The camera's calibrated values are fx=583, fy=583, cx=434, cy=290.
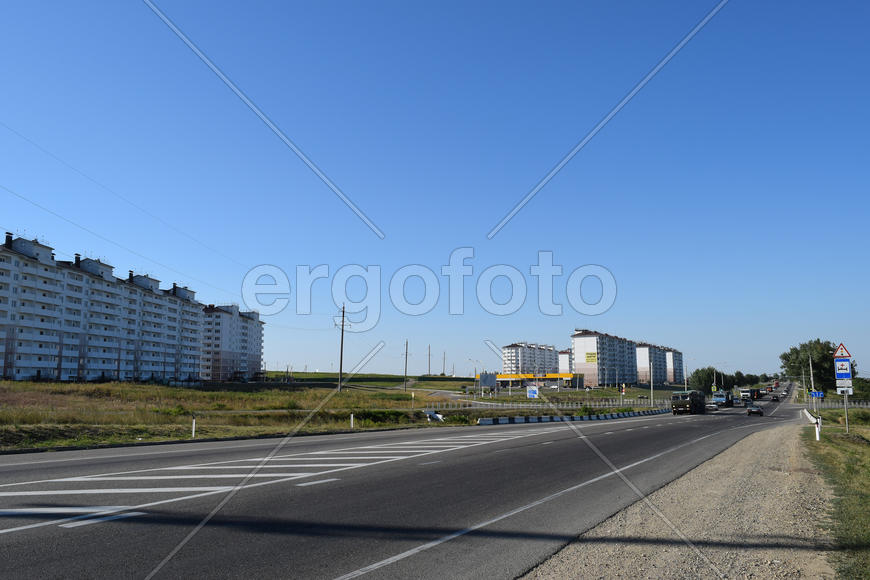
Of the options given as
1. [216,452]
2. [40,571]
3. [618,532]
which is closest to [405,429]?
[216,452]

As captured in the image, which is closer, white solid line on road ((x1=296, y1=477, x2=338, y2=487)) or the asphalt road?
the asphalt road

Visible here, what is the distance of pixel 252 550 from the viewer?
276 inches

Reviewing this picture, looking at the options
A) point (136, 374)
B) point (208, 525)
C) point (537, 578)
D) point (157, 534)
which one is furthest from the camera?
point (136, 374)

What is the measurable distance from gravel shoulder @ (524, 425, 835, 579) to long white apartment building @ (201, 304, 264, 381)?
6337 inches

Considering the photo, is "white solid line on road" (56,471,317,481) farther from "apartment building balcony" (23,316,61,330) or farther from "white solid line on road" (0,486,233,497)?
"apartment building balcony" (23,316,61,330)

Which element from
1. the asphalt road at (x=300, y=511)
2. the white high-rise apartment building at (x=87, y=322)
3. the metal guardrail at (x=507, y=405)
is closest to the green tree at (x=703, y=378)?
the metal guardrail at (x=507, y=405)

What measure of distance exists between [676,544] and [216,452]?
49.4 ft

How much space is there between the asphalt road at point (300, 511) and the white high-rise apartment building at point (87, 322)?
9021 centimetres

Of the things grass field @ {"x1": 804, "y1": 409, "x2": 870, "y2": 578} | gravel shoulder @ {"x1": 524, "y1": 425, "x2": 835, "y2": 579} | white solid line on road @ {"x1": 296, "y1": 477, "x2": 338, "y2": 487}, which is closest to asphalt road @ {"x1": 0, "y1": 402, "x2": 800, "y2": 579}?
white solid line on road @ {"x1": 296, "y1": 477, "x2": 338, "y2": 487}

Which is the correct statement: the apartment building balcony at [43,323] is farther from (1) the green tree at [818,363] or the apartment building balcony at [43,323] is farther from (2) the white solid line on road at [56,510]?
(1) the green tree at [818,363]

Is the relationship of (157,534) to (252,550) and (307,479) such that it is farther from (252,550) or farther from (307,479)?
(307,479)

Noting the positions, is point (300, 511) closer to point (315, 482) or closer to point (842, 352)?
point (315, 482)

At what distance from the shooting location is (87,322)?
347ft

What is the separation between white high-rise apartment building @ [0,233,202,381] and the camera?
297 feet
